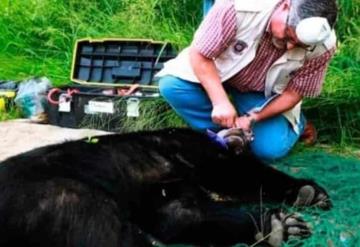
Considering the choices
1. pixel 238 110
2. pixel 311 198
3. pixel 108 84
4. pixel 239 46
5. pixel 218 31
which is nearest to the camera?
pixel 311 198

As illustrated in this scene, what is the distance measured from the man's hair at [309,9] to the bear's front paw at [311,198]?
73 cm

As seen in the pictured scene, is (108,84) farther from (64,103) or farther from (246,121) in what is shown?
(246,121)

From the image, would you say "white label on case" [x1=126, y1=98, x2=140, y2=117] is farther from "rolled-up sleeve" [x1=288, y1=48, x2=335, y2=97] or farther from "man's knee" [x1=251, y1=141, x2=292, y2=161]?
"rolled-up sleeve" [x1=288, y1=48, x2=335, y2=97]

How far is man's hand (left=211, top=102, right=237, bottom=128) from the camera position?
384 cm

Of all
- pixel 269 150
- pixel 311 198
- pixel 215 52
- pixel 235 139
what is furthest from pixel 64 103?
pixel 311 198

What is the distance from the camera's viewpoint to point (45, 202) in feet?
9.77

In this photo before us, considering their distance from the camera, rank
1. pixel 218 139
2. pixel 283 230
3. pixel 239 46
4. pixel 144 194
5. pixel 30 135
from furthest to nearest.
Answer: pixel 30 135, pixel 239 46, pixel 218 139, pixel 144 194, pixel 283 230

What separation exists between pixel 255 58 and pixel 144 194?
1.04 metres

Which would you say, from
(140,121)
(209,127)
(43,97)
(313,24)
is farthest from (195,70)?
(43,97)

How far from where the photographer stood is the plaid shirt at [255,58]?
3926 mm

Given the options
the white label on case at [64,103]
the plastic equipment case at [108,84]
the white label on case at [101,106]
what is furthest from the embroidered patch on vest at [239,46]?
the white label on case at [64,103]

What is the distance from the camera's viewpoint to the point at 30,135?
518 centimetres

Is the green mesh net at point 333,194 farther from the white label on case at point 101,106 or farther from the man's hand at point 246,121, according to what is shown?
the white label on case at point 101,106

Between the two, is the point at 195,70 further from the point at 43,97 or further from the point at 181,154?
the point at 43,97
